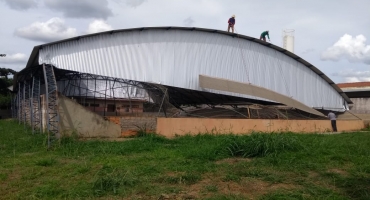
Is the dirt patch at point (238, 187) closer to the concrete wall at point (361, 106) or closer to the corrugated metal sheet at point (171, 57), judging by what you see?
the corrugated metal sheet at point (171, 57)

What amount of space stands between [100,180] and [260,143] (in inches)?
187

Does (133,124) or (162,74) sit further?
(162,74)

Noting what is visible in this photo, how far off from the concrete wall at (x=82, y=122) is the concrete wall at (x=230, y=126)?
2.15 m

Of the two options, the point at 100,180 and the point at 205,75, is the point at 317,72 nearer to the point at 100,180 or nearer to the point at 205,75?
the point at 205,75

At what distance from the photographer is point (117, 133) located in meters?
15.9

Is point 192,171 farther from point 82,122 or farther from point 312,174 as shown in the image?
point 82,122

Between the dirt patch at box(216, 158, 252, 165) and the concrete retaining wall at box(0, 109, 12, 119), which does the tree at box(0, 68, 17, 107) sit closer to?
the concrete retaining wall at box(0, 109, 12, 119)

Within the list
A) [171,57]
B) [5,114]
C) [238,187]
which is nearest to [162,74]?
[171,57]

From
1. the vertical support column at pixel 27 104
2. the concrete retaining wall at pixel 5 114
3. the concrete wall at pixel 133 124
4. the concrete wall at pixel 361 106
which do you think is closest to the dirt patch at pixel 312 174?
the concrete wall at pixel 133 124

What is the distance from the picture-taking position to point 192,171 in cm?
802

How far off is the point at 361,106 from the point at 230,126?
57.7ft

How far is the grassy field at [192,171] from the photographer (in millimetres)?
6453

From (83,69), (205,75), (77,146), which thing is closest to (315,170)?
(77,146)

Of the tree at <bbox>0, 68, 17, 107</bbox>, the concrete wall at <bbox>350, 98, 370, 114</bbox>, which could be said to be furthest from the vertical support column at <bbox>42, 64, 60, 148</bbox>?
the tree at <bbox>0, 68, 17, 107</bbox>
